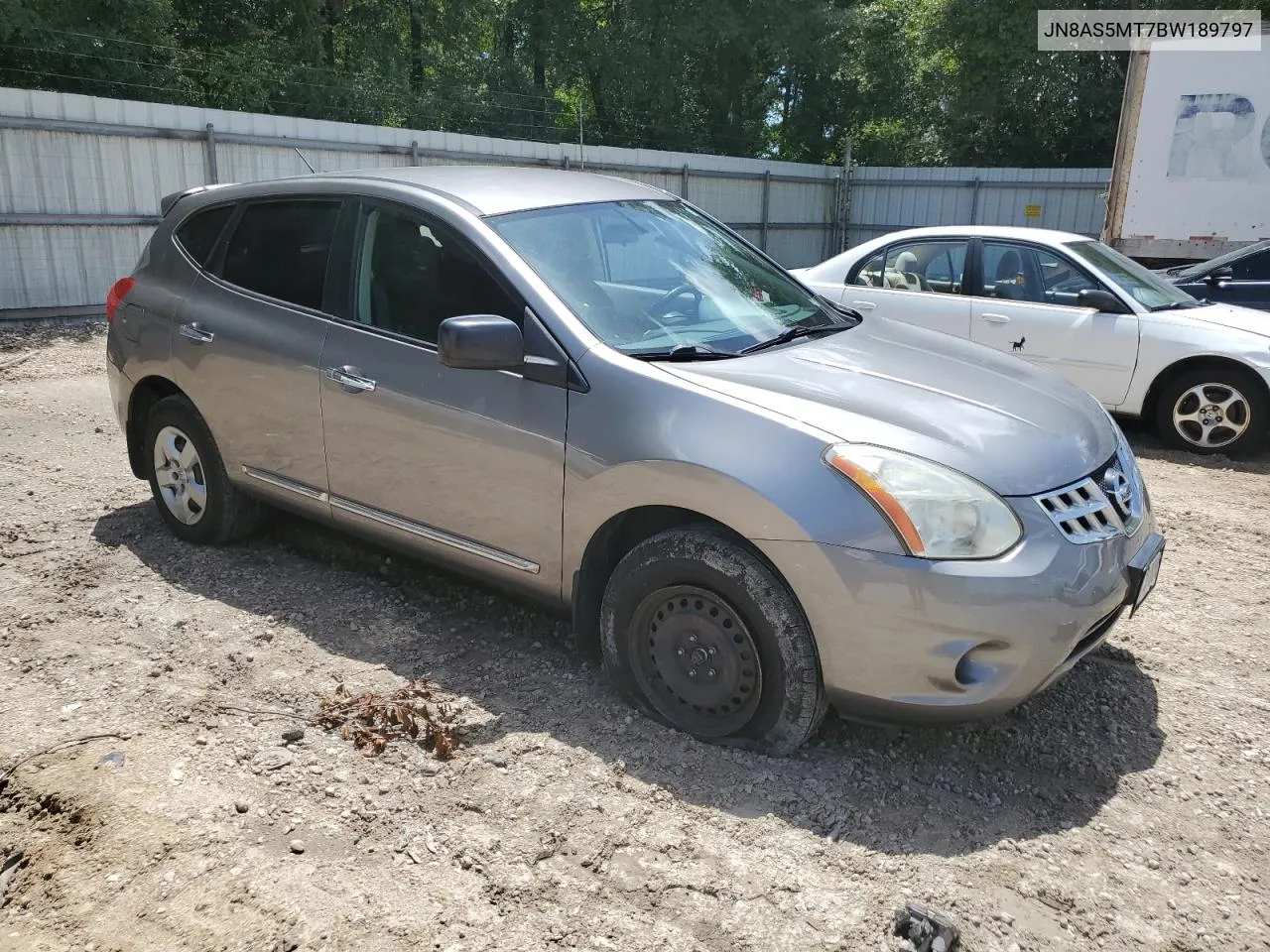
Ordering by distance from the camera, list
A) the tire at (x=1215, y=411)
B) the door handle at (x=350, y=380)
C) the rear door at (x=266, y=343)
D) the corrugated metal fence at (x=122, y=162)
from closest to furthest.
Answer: the door handle at (x=350, y=380) → the rear door at (x=266, y=343) → the tire at (x=1215, y=411) → the corrugated metal fence at (x=122, y=162)

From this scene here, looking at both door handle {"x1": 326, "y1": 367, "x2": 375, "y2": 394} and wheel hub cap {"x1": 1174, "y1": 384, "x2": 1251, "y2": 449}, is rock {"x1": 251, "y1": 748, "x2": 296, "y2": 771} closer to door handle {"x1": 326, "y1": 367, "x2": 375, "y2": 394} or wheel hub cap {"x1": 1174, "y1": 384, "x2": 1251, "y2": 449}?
door handle {"x1": 326, "y1": 367, "x2": 375, "y2": 394}

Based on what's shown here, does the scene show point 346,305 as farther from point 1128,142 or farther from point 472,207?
point 1128,142

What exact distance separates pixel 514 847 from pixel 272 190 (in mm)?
3182

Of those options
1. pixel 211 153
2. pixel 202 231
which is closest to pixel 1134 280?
pixel 202 231

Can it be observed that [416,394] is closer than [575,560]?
No

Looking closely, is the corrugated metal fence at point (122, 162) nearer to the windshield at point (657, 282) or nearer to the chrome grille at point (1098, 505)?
the windshield at point (657, 282)

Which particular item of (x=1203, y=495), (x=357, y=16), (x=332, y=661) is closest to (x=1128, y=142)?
(x=1203, y=495)

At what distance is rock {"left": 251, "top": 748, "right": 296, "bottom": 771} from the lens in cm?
318

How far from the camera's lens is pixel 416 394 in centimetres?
377

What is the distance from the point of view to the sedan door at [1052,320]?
24.5ft

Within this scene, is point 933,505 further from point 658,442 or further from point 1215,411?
point 1215,411

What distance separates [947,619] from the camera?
9.24 feet

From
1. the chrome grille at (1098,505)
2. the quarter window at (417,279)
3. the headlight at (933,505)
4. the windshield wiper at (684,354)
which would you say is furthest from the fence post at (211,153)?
the chrome grille at (1098,505)

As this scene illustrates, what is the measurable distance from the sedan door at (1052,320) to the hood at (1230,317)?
0.33 metres
